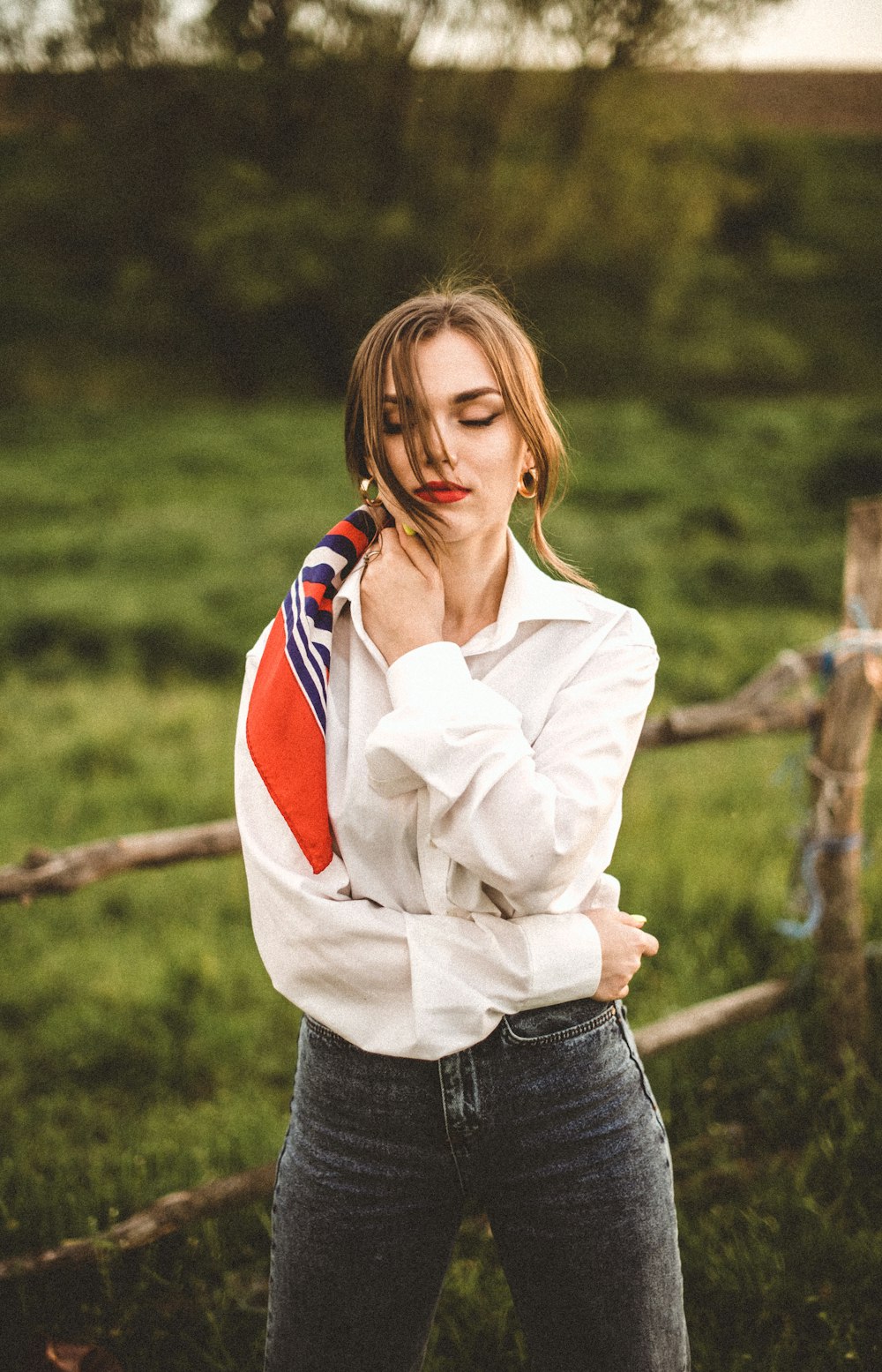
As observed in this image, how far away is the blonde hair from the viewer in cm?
159

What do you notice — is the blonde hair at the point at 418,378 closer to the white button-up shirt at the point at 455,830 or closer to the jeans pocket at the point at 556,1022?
the white button-up shirt at the point at 455,830

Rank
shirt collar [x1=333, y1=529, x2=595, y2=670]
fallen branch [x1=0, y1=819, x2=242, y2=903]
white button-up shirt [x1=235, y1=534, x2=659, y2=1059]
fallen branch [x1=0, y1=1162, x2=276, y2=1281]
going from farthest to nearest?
fallen branch [x1=0, y1=819, x2=242, y2=903] → fallen branch [x1=0, y1=1162, x2=276, y2=1281] → shirt collar [x1=333, y1=529, x2=595, y2=670] → white button-up shirt [x1=235, y1=534, x2=659, y2=1059]

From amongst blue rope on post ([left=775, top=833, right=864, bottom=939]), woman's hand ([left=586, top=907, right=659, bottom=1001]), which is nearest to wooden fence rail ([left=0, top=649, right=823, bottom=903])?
blue rope on post ([left=775, top=833, right=864, bottom=939])

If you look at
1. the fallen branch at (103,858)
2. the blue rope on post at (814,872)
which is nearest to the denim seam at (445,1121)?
the fallen branch at (103,858)

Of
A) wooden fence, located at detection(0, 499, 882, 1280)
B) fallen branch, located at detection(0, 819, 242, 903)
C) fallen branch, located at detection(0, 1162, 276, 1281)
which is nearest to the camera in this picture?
fallen branch, located at detection(0, 1162, 276, 1281)

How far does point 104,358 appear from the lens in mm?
17297

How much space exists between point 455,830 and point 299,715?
31 centimetres

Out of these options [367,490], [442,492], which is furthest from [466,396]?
[367,490]

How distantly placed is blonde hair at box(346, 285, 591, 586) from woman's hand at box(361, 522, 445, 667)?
0.15 ft

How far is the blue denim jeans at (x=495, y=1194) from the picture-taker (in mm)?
1529

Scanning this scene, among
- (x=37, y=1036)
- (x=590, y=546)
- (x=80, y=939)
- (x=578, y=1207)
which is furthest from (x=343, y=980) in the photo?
(x=590, y=546)

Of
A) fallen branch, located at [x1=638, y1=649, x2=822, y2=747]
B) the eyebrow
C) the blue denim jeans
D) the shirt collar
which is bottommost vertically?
the blue denim jeans

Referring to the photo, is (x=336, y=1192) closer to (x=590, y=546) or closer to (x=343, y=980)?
(x=343, y=980)

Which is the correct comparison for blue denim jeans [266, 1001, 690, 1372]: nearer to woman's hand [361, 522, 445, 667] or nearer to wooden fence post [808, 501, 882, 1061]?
woman's hand [361, 522, 445, 667]
